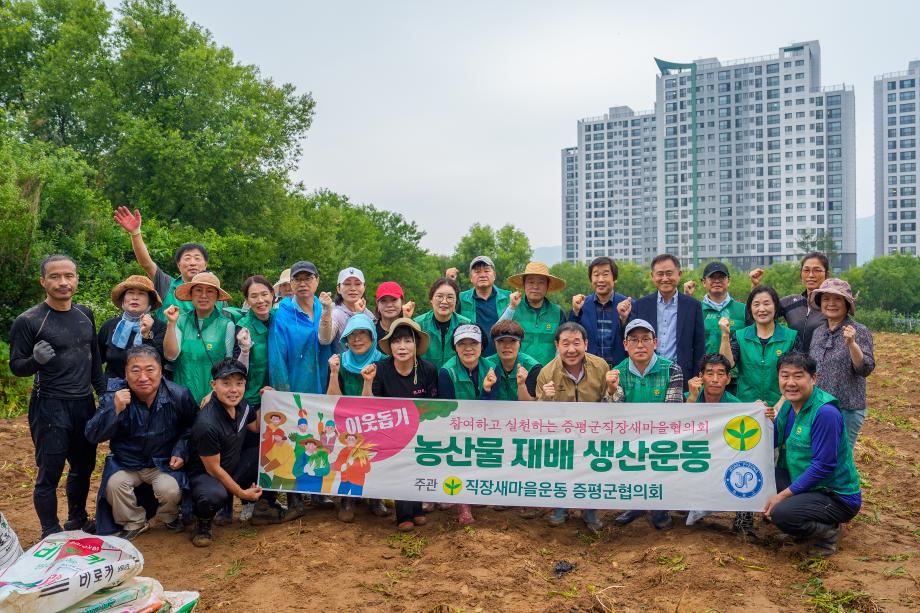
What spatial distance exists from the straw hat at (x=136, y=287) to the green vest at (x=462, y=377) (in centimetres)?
284

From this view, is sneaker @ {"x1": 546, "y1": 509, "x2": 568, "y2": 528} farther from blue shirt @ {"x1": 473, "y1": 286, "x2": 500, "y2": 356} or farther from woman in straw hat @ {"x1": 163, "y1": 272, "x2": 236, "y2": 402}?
woman in straw hat @ {"x1": 163, "y1": 272, "x2": 236, "y2": 402}

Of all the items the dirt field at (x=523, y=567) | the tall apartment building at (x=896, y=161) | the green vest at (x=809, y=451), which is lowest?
the dirt field at (x=523, y=567)

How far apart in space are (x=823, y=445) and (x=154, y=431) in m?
5.53

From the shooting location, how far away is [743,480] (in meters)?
5.61

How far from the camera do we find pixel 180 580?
16.6ft

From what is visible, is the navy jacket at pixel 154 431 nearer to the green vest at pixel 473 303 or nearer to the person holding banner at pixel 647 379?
the green vest at pixel 473 303

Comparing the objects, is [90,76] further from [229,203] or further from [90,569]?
[90,569]

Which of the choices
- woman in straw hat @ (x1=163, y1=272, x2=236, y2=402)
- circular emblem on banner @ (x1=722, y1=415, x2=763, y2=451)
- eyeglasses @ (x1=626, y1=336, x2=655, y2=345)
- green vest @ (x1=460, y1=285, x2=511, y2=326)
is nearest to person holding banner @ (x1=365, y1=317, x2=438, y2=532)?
green vest @ (x1=460, y1=285, x2=511, y2=326)

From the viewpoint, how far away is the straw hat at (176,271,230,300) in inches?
234

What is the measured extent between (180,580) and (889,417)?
12427 millimetres

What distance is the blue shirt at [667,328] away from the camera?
644 centimetres

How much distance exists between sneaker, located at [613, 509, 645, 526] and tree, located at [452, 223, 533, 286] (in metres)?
49.4

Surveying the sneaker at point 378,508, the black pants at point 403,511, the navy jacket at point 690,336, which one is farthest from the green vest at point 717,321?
the sneaker at point 378,508

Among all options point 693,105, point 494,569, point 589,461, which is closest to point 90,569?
point 494,569
